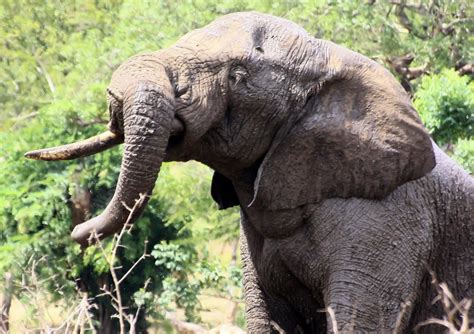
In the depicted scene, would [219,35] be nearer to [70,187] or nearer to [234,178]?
[234,178]

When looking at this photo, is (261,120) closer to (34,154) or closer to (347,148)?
(347,148)

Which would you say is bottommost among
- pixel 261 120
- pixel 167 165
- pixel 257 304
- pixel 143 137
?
pixel 167 165

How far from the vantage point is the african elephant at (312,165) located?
18.5ft

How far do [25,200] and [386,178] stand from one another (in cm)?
813

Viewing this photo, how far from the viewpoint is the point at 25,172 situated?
14.0 metres

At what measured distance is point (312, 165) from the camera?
234 inches

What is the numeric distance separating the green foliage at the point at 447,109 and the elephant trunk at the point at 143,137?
766cm

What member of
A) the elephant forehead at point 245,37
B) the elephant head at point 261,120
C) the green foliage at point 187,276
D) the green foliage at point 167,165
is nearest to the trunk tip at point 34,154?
the elephant head at point 261,120

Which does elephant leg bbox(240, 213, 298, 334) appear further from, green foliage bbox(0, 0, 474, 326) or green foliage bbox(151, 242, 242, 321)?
green foliage bbox(151, 242, 242, 321)

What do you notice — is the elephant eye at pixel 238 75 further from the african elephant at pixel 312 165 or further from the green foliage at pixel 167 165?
the green foliage at pixel 167 165

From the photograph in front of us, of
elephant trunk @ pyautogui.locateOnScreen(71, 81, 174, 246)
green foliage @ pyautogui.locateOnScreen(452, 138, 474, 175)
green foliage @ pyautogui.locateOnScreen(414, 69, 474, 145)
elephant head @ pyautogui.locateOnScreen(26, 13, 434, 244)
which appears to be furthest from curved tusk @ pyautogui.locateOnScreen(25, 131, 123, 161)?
green foliage @ pyautogui.locateOnScreen(414, 69, 474, 145)

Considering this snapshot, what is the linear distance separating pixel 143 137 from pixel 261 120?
61 centimetres

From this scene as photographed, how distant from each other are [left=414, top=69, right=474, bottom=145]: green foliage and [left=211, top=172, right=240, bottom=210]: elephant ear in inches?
269

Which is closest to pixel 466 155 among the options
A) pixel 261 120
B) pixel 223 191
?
pixel 223 191
